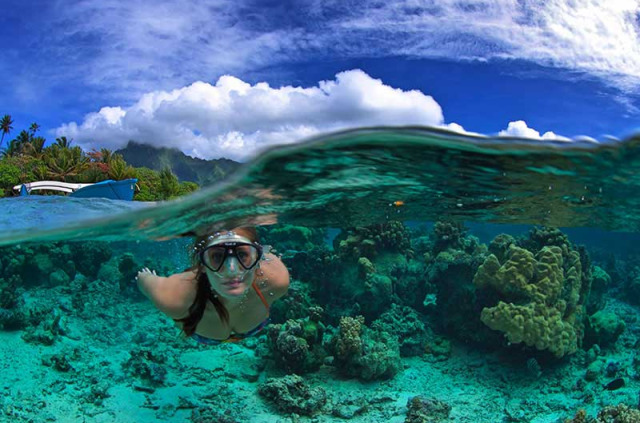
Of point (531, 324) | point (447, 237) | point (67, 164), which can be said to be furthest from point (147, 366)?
point (67, 164)

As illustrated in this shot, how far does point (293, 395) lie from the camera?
1193 centimetres

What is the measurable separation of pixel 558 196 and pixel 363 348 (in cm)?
658

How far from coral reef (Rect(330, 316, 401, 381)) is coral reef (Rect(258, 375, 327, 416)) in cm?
137

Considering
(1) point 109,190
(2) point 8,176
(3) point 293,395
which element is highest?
(2) point 8,176

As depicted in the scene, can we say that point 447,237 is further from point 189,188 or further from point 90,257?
point 90,257

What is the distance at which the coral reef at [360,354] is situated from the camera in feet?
42.5

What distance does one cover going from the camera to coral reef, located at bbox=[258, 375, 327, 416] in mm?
11656

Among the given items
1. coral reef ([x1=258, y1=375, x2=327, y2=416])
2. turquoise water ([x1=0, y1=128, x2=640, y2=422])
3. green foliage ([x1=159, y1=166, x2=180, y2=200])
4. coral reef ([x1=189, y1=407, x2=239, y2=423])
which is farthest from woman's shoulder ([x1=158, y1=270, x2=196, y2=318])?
green foliage ([x1=159, y1=166, x2=180, y2=200])

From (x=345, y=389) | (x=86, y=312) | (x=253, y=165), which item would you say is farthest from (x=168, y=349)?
(x=253, y=165)

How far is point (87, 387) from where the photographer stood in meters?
12.7

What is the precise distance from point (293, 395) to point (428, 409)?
348 centimetres

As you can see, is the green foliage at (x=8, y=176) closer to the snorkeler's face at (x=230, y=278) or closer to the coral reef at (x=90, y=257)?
the coral reef at (x=90, y=257)

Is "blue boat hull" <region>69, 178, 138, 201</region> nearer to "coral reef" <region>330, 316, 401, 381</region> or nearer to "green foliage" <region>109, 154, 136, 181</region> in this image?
"coral reef" <region>330, 316, 401, 381</region>

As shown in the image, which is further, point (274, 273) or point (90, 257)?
point (90, 257)
